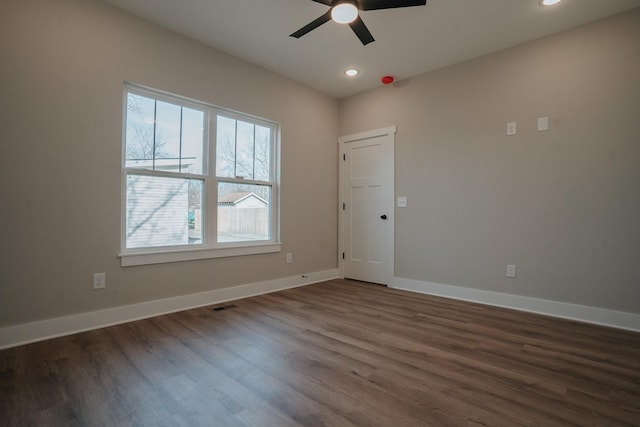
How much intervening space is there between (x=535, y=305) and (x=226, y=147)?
3.74 metres

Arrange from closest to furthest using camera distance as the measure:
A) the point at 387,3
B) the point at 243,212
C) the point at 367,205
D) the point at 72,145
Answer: the point at 387,3 < the point at 72,145 < the point at 243,212 < the point at 367,205

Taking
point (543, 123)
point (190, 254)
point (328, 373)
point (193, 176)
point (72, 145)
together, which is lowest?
point (328, 373)

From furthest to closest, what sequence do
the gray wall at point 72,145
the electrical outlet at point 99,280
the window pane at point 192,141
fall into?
the window pane at point 192,141, the electrical outlet at point 99,280, the gray wall at point 72,145

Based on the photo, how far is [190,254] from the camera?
3201 mm

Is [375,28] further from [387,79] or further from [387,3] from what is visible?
[387,79]

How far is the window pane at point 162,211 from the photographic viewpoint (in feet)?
9.43

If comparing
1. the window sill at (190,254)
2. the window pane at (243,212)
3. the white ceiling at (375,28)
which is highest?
the white ceiling at (375,28)

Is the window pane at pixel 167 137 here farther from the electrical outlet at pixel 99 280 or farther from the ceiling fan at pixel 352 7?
the ceiling fan at pixel 352 7

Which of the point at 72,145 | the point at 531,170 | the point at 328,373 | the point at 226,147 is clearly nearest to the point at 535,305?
the point at 531,170

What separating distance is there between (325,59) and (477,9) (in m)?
1.61

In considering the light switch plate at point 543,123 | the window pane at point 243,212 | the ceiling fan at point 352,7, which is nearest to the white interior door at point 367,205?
the window pane at point 243,212

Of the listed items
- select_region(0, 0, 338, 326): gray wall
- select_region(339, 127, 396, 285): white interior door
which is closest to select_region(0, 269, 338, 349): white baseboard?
select_region(0, 0, 338, 326): gray wall

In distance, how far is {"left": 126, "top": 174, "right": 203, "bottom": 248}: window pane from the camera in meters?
2.88

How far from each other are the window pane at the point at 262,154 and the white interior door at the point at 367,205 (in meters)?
1.28
